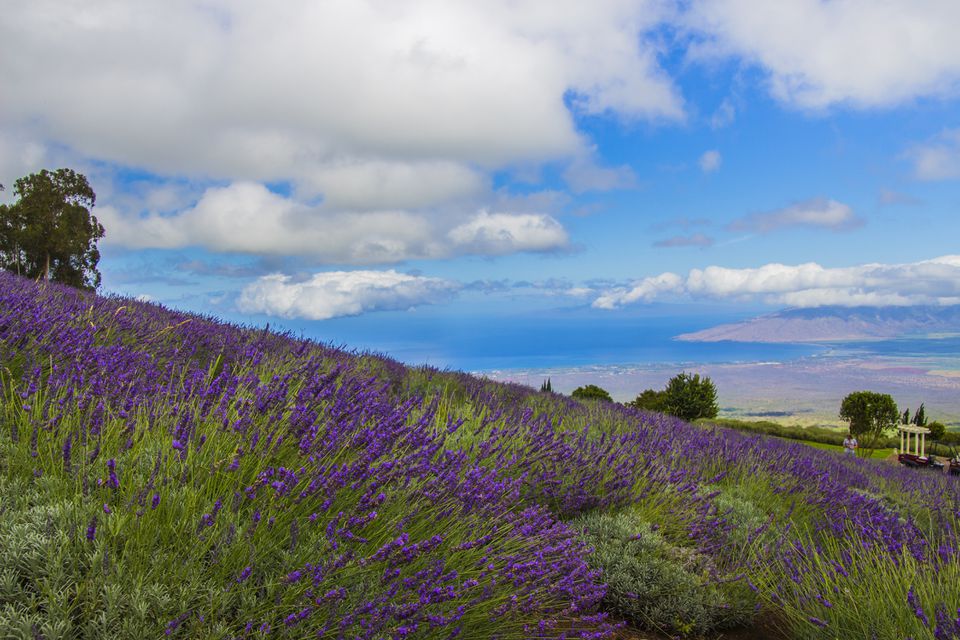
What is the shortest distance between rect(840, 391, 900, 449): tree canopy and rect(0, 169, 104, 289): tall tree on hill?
32884mm

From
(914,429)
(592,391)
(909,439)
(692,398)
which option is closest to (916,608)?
(692,398)

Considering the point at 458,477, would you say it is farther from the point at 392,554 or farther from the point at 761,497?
the point at 761,497

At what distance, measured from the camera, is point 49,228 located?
26.3 meters

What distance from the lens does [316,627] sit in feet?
6.35

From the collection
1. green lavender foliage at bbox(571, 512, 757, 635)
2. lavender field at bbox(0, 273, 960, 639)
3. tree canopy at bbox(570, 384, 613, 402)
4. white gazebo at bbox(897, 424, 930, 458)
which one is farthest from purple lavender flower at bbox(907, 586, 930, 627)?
white gazebo at bbox(897, 424, 930, 458)

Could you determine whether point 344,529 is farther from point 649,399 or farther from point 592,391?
point 649,399

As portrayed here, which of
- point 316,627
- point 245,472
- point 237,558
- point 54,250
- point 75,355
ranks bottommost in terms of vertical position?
point 316,627

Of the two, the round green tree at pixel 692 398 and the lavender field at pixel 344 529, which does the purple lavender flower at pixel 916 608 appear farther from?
the round green tree at pixel 692 398

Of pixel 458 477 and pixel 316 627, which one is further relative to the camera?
pixel 458 477

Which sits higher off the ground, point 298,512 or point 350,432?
point 350,432

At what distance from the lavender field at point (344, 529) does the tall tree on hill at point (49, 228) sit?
85.7ft

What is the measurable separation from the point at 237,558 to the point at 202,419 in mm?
1017

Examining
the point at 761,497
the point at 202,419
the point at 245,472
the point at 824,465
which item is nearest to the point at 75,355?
the point at 202,419

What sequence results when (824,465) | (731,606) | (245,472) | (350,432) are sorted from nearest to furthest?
(245,472), (350,432), (731,606), (824,465)
